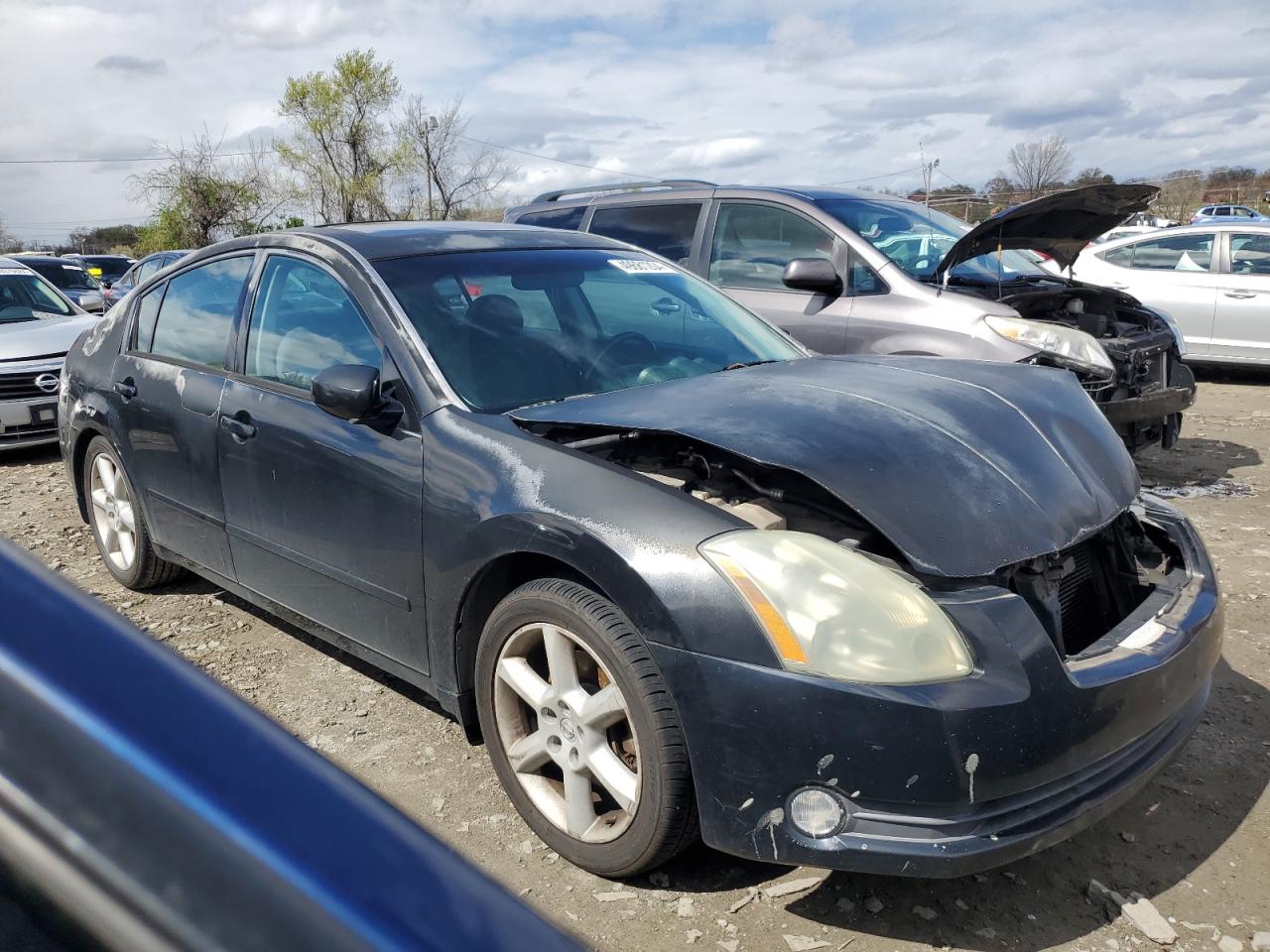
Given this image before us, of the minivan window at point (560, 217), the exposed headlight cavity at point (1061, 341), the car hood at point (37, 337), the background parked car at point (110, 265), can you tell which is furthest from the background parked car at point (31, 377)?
the background parked car at point (110, 265)

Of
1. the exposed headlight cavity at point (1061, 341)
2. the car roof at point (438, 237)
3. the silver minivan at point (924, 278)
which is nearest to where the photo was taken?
the car roof at point (438, 237)

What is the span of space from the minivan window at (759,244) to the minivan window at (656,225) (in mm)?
228

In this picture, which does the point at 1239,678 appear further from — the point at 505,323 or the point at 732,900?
the point at 505,323

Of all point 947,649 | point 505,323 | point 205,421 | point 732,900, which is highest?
point 505,323

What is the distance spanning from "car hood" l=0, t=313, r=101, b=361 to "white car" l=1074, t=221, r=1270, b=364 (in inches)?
355

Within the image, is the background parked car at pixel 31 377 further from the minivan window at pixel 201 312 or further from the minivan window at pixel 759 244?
the minivan window at pixel 759 244

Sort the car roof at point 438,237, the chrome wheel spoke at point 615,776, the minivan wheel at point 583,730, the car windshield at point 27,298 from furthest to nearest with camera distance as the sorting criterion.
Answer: the car windshield at point 27,298 < the car roof at point 438,237 < the chrome wheel spoke at point 615,776 < the minivan wheel at point 583,730

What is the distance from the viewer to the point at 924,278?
6027mm

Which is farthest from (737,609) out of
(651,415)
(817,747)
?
(651,415)

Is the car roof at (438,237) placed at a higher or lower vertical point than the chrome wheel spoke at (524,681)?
higher

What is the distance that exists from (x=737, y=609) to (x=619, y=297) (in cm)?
178

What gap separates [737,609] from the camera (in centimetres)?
219

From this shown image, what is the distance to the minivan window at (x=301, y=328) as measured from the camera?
130 inches

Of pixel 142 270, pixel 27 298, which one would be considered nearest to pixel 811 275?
pixel 27 298
